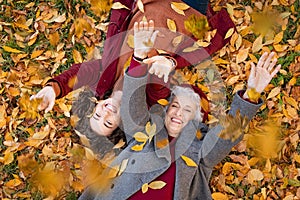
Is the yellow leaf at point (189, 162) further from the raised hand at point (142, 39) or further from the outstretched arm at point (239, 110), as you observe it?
the raised hand at point (142, 39)

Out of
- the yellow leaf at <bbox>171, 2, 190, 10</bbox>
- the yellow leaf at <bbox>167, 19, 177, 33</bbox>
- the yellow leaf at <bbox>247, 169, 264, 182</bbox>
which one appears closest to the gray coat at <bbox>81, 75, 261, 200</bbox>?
the yellow leaf at <bbox>247, 169, 264, 182</bbox>

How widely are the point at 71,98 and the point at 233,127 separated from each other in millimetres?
758

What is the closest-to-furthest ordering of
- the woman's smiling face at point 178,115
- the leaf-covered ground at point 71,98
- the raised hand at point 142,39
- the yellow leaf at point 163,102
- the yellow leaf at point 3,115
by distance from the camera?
the raised hand at point 142,39
the woman's smiling face at point 178,115
the yellow leaf at point 163,102
the leaf-covered ground at point 71,98
the yellow leaf at point 3,115

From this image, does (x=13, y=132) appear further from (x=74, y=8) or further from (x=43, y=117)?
(x=74, y=8)

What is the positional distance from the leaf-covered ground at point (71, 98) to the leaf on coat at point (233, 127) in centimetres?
27

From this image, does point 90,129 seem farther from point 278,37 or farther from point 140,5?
point 278,37

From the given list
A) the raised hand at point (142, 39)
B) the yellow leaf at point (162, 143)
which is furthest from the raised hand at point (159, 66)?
the yellow leaf at point (162, 143)

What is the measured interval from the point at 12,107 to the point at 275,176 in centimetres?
123

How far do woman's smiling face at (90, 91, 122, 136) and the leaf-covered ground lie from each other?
23 centimetres

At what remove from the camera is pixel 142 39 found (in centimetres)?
182

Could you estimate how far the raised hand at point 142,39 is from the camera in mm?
1811

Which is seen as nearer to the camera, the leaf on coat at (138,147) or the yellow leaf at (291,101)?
the leaf on coat at (138,147)

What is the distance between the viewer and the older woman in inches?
74.9

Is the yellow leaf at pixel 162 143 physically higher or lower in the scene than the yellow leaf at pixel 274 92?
lower
